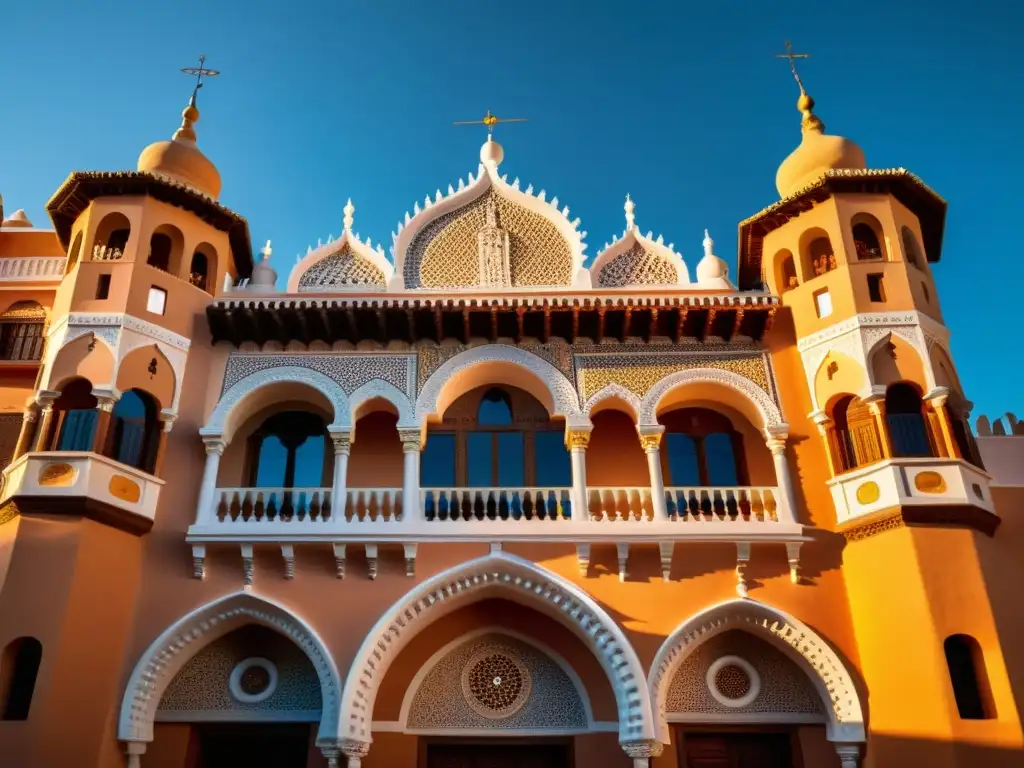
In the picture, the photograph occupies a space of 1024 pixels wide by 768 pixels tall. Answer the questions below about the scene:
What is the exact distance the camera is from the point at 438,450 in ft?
37.7

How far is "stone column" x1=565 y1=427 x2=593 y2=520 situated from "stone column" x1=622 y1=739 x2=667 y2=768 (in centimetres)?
237

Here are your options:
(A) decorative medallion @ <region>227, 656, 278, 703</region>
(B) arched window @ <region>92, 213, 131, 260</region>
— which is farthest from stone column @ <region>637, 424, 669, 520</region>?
(B) arched window @ <region>92, 213, 131, 260</region>

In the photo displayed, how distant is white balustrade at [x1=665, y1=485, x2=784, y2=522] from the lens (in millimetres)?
10359

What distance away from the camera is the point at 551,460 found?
37.3ft

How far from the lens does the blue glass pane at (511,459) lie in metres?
11.2

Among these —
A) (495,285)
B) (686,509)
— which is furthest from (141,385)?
A: (686,509)

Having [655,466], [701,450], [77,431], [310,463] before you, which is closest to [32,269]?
[77,431]

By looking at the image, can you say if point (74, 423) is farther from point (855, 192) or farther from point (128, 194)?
point (855, 192)

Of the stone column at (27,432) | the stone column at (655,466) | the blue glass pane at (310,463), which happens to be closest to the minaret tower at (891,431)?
the stone column at (655,466)

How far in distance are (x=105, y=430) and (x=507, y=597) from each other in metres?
4.75

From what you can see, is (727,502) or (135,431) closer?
(135,431)

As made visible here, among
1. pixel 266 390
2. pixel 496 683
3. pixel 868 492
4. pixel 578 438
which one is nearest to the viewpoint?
pixel 868 492

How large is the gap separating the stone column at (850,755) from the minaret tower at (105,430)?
23.8 ft

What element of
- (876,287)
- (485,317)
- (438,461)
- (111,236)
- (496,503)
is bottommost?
(496,503)
